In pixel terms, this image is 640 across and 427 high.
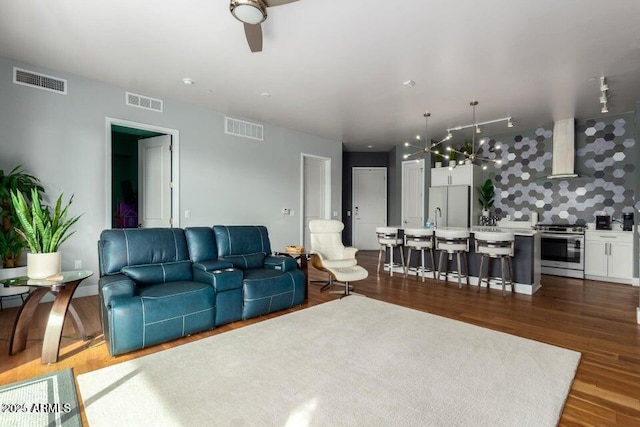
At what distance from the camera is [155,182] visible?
202 inches

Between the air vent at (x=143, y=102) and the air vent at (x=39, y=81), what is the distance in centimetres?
72

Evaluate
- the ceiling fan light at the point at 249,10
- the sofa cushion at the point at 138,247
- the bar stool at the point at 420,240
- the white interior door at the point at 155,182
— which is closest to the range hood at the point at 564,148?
the bar stool at the point at 420,240

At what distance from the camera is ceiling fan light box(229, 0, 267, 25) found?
2021 mm

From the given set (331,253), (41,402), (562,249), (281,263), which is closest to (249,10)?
A: (281,263)

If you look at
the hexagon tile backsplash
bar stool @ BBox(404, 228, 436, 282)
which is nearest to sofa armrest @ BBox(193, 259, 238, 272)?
bar stool @ BBox(404, 228, 436, 282)

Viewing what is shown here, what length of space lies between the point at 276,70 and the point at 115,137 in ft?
16.2

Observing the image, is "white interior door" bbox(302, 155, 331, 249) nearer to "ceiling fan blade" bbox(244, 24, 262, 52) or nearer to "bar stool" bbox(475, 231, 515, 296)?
"bar stool" bbox(475, 231, 515, 296)

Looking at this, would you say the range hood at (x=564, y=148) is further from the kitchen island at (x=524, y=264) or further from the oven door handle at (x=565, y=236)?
the kitchen island at (x=524, y=264)

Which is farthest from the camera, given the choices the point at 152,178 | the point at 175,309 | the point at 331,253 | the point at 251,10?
the point at 152,178

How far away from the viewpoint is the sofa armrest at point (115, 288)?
8.28ft

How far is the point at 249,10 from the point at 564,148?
6.02 m

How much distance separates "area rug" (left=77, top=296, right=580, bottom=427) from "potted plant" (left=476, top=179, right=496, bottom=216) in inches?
173

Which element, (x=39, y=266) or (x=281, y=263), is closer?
(x=39, y=266)

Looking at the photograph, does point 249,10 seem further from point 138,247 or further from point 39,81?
point 39,81
